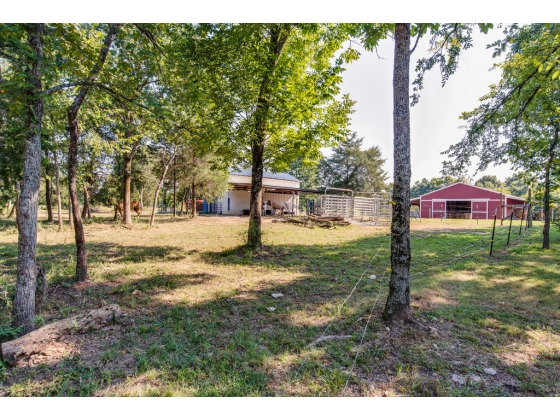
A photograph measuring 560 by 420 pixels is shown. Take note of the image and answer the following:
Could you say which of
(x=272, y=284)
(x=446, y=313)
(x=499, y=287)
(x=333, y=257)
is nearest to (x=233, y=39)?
(x=272, y=284)

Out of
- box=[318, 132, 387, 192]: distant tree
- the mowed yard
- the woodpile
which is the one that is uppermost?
box=[318, 132, 387, 192]: distant tree

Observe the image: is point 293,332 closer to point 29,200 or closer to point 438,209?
point 29,200

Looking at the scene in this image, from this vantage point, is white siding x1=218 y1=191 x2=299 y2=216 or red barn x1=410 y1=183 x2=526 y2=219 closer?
white siding x1=218 y1=191 x2=299 y2=216

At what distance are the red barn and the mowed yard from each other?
90.1ft

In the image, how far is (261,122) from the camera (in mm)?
7379

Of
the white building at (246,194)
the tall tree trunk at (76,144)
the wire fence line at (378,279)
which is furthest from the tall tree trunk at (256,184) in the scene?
the white building at (246,194)

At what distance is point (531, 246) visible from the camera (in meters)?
9.17

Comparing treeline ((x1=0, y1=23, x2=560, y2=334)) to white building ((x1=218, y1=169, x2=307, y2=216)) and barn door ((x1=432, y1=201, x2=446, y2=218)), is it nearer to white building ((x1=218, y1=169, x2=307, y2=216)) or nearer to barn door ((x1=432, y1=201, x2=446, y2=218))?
white building ((x1=218, y1=169, x2=307, y2=216))

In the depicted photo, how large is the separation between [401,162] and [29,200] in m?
4.45

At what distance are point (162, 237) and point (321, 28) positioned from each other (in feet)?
31.8

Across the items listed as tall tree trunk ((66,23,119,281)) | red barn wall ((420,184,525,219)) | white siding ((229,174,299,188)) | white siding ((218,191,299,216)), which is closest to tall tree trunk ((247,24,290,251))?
tall tree trunk ((66,23,119,281))

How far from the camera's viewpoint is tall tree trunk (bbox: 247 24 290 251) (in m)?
6.92

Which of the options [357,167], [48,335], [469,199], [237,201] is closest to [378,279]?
[48,335]

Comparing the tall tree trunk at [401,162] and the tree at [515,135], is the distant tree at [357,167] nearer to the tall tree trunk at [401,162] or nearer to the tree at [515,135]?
the tree at [515,135]
